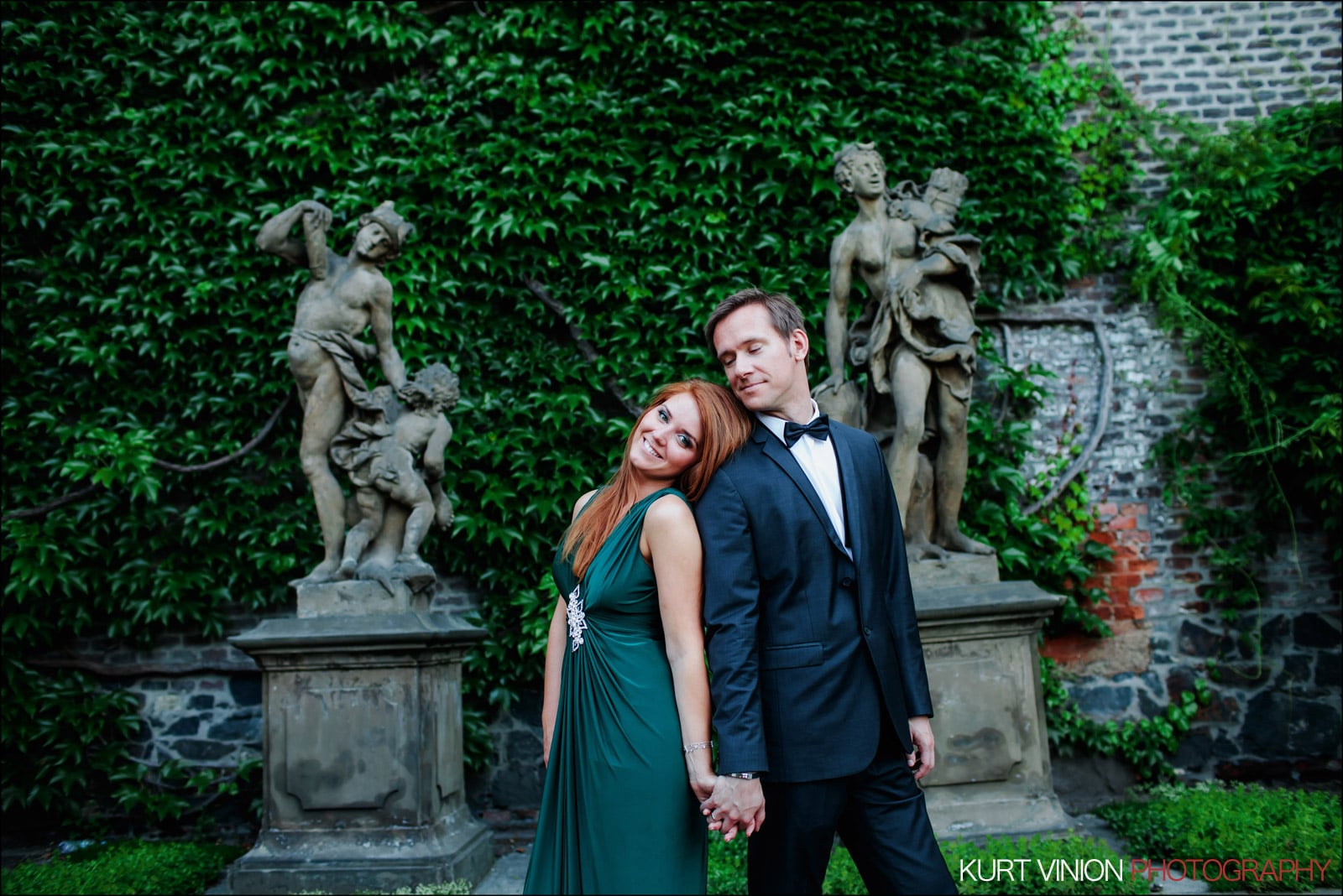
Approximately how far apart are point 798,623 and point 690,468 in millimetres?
414

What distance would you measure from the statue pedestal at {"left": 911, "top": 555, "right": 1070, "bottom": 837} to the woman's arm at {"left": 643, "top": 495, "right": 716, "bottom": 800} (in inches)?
92.2

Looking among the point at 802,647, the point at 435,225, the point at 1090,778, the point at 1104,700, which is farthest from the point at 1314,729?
the point at 435,225

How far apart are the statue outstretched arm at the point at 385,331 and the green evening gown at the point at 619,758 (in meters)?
2.88

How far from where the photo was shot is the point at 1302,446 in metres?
5.60

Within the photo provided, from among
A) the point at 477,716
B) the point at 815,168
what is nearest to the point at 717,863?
the point at 477,716

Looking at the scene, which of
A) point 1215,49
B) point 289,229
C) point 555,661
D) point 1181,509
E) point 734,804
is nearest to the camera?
point 734,804

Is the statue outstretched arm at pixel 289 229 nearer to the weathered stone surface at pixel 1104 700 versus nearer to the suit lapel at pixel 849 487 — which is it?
the suit lapel at pixel 849 487

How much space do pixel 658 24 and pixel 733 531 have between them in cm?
503

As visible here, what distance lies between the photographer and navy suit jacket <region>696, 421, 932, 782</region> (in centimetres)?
186

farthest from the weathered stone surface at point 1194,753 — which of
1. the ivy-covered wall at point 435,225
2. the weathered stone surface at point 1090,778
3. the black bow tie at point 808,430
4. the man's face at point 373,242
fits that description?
the man's face at point 373,242

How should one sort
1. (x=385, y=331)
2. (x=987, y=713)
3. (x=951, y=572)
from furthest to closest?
1. (x=385, y=331)
2. (x=951, y=572)
3. (x=987, y=713)

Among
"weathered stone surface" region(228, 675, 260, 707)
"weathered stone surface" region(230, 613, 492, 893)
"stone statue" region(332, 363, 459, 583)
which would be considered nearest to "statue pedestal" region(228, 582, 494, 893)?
"weathered stone surface" region(230, 613, 492, 893)

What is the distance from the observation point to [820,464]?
7.09 ft

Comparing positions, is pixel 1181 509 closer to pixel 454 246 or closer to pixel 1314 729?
pixel 1314 729
